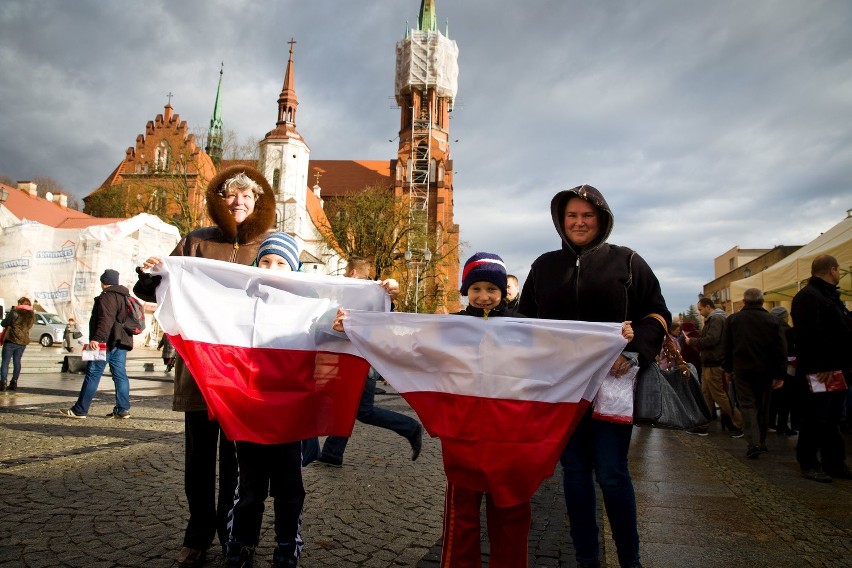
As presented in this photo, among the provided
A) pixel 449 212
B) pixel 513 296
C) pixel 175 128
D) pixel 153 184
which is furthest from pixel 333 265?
pixel 513 296

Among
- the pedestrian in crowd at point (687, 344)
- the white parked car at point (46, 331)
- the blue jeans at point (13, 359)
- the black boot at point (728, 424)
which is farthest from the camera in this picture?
the white parked car at point (46, 331)

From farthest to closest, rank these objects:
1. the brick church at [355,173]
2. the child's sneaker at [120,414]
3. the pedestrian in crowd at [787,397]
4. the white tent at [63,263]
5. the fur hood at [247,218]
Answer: the brick church at [355,173] < the white tent at [63,263] < the pedestrian in crowd at [787,397] < the child's sneaker at [120,414] < the fur hood at [247,218]

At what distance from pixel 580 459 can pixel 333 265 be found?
225 feet

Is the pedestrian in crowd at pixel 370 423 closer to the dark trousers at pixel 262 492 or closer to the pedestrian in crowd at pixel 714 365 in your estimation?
the dark trousers at pixel 262 492

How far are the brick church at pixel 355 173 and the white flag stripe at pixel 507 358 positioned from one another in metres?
32.3

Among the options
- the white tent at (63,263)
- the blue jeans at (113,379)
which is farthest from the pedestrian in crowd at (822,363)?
the white tent at (63,263)

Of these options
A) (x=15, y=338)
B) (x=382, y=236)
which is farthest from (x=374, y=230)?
(x=15, y=338)

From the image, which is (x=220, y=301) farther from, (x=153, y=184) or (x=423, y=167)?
(x=423, y=167)

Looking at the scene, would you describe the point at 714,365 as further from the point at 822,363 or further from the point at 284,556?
the point at 284,556

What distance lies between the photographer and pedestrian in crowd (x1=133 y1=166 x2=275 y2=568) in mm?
3012

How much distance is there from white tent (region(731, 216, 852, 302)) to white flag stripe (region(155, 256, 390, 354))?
8090mm

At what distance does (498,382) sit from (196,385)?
1.59 metres

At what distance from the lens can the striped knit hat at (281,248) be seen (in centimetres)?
325

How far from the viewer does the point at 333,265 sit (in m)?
70.3
